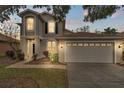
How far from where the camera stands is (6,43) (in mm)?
35500

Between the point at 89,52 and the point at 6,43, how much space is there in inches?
487

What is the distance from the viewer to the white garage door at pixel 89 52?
28014 millimetres

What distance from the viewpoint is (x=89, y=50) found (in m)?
28.2

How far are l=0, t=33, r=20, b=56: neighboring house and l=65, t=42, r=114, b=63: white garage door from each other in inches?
357

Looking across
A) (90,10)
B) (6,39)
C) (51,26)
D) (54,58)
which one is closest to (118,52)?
(54,58)

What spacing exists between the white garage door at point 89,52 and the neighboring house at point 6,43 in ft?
29.7

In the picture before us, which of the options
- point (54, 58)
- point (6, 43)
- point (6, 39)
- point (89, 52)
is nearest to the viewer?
point (54, 58)

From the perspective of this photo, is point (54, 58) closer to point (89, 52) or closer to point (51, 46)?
point (89, 52)

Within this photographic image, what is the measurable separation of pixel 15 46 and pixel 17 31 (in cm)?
208

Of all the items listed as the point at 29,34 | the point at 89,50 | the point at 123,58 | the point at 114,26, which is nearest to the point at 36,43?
the point at 29,34

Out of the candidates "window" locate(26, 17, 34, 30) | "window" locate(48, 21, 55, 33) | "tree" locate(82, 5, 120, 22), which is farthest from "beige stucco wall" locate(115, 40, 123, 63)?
"tree" locate(82, 5, 120, 22)

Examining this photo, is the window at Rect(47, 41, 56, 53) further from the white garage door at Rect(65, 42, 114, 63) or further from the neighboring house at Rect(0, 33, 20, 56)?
the white garage door at Rect(65, 42, 114, 63)

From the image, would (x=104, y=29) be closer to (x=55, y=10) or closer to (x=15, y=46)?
(x=15, y=46)

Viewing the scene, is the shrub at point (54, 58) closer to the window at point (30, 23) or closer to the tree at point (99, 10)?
the window at point (30, 23)
